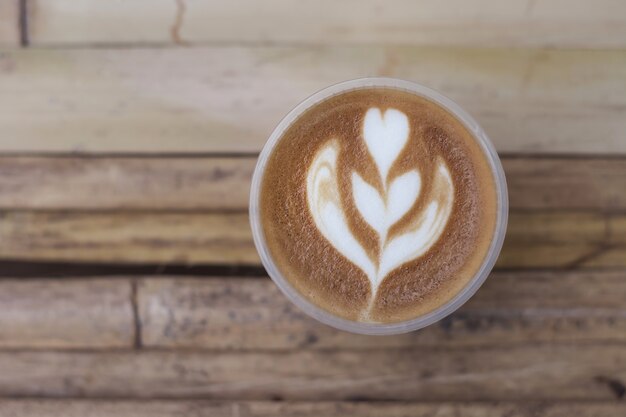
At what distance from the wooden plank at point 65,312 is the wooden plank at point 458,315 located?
65 mm

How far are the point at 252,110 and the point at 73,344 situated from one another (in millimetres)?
477

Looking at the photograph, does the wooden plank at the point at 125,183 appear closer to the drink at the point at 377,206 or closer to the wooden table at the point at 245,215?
the wooden table at the point at 245,215

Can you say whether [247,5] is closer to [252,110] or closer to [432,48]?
[252,110]

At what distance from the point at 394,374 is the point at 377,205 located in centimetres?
30

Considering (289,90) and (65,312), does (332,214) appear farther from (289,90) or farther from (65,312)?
(65,312)

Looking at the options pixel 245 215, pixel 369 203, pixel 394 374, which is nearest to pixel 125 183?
pixel 245 215

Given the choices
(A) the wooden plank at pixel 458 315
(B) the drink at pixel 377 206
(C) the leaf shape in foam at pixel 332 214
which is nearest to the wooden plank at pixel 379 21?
(B) the drink at pixel 377 206

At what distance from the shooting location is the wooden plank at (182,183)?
0.91 metres

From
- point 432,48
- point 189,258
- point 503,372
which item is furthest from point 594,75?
point 189,258

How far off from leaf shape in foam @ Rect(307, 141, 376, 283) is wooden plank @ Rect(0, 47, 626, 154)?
0.18 metres

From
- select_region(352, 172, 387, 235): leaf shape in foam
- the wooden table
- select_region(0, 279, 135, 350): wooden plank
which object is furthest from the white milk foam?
select_region(0, 279, 135, 350): wooden plank

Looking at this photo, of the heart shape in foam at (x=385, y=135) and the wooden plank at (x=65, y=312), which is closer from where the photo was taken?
the heart shape in foam at (x=385, y=135)

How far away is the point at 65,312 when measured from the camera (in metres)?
0.92

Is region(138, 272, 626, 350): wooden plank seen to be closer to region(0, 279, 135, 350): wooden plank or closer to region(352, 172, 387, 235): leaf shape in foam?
region(0, 279, 135, 350): wooden plank
